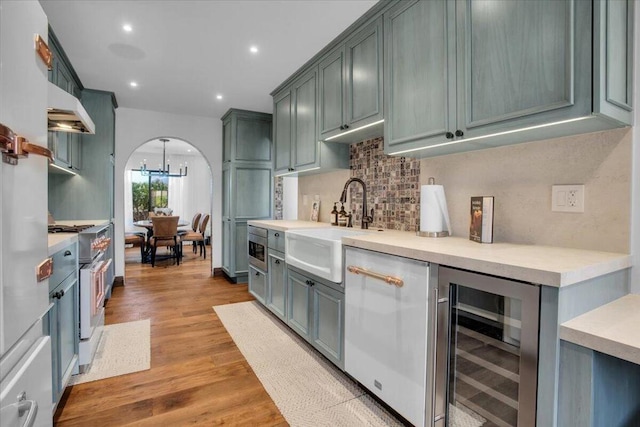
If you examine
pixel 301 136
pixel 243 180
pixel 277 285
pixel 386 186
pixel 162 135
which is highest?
pixel 162 135

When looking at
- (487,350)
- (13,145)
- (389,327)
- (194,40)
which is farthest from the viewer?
(194,40)

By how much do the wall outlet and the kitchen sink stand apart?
1.13 meters

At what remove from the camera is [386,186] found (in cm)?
260

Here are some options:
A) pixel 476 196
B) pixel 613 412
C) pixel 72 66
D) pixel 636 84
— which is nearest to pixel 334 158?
pixel 476 196

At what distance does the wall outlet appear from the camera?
144 centimetres

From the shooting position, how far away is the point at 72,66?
10.7 ft

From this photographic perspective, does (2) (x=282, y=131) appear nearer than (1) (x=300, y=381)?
No

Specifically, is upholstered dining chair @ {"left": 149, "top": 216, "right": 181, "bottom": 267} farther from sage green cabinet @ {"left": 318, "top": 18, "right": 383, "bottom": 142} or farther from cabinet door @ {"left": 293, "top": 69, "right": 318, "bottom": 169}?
sage green cabinet @ {"left": 318, "top": 18, "right": 383, "bottom": 142}

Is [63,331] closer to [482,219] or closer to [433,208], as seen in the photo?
[433,208]

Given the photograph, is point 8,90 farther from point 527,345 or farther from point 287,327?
point 287,327

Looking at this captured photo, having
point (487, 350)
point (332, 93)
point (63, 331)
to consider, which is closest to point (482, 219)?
point (487, 350)

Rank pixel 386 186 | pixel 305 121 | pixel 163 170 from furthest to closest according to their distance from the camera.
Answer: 1. pixel 163 170
2. pixel 305 121
3. pixel 386 186

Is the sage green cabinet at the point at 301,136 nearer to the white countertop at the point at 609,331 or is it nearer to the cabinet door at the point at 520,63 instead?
the cabinet door at the point at 520,63

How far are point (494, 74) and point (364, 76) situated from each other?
3.46 ft
